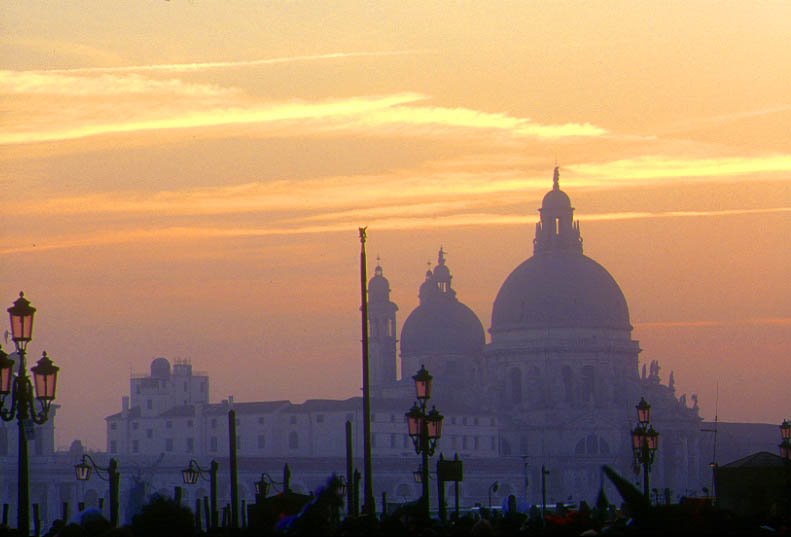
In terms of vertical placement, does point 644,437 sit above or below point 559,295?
below

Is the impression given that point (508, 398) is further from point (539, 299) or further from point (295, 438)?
point (295, 438)

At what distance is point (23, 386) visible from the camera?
2075cm

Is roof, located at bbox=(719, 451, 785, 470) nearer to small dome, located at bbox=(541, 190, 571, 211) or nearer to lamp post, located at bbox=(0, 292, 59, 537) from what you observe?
lamp post, located at bbox=(0, 292, 59, 537)

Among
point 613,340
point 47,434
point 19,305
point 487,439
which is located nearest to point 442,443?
point 487,439

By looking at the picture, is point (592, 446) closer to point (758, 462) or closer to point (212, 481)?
point (212, 481)

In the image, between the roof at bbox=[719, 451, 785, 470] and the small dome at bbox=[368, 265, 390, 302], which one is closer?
the roof at bbox=[719, 451, 785, 470]

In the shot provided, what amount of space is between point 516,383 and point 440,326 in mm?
7286

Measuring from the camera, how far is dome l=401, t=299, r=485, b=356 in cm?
16775

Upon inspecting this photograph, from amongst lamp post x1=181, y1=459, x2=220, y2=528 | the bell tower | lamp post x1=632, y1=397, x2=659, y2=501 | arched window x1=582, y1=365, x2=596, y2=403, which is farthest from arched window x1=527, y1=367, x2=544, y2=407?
lamp post x1=632, y1=397, x2=659, y2=501

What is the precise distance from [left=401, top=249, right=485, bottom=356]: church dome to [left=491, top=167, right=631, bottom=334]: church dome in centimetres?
268

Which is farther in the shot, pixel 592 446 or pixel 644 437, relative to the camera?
pixel 592 446

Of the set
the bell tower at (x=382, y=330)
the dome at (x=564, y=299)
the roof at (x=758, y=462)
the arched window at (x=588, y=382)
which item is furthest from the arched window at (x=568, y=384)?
the roof at (x=758, y=462)

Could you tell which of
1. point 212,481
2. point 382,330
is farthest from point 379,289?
point 212,481

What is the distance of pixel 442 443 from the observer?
517ft
